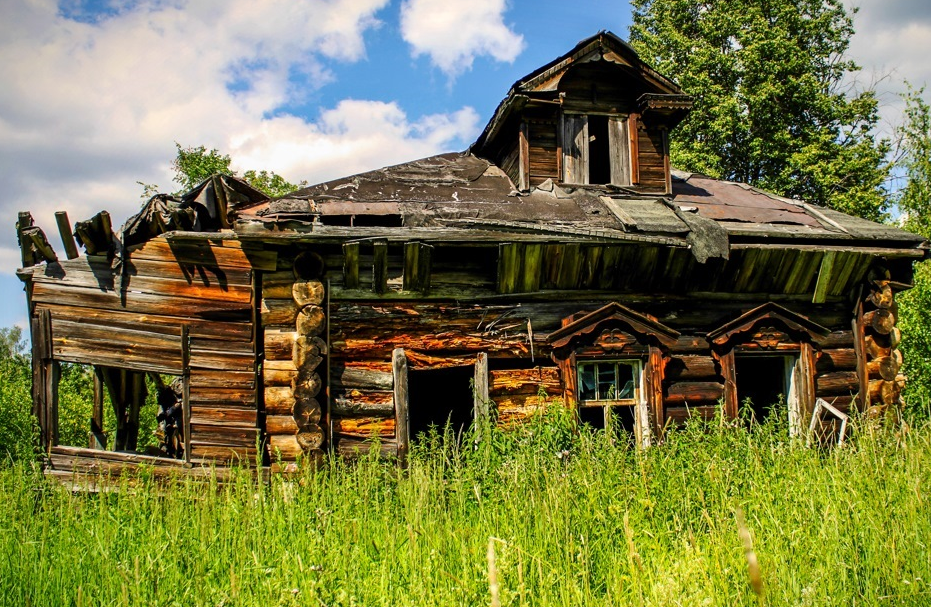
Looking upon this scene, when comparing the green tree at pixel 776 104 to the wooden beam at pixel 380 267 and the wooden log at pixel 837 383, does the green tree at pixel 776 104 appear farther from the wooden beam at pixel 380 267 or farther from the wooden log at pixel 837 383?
the wooden beam at pixel 380 267

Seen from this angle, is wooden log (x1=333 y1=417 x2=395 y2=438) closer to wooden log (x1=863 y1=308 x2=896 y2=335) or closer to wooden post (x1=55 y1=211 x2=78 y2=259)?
wooden post (x1=55 y1=211 x2=78 y2=259)

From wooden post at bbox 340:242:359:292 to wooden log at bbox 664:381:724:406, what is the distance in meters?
4.34

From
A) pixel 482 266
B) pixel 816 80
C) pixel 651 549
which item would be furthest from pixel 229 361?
pixel 816 80

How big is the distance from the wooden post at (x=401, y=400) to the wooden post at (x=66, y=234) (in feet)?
13.8

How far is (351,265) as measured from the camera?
322 inches

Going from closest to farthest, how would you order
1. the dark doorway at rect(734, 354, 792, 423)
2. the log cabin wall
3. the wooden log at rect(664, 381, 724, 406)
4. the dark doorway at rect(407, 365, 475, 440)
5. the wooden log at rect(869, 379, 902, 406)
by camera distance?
the log cabin wall, the wooden log at rect(664, 381, 724, 406), the wooden log at rect(869, 379, 902, 406), the dark doorway at rect(734, 354, 792, 423), the dark doorway at rect(407, 365, 475, 440)

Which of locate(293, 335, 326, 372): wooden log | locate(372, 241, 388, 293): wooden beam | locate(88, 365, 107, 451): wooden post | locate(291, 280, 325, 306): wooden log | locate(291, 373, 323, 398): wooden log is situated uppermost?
locate(372, 241, 388, 293): wooden beam

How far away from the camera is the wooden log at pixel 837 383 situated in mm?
9610

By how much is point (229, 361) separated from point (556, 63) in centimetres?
619

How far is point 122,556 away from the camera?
4449 millimetres

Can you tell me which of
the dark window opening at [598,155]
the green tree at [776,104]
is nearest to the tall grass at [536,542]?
the dark window opening at [598,155]

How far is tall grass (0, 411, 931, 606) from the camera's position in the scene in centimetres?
347

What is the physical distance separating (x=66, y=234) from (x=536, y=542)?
725 centimetres

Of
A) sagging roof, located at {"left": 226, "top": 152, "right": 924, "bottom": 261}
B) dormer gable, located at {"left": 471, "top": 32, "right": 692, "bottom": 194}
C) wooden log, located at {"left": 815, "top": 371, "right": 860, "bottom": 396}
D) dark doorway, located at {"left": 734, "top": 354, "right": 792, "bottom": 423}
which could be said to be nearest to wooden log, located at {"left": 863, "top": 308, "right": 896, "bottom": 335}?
wooden log, located at {"left": 815, "top": 371, "right": 860, "bottom": 396}
